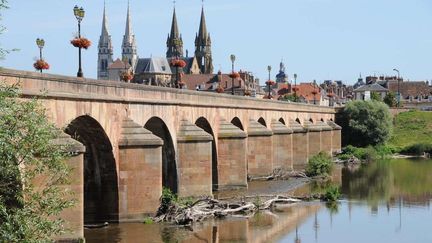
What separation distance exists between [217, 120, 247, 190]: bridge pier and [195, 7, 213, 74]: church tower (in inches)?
4337

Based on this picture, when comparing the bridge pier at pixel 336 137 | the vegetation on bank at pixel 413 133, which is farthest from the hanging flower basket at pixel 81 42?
the vegetation on bank at pixel 413 133

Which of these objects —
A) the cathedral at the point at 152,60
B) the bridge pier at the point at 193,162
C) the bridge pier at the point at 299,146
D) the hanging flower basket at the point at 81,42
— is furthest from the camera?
the cathedral at the point at 152,60

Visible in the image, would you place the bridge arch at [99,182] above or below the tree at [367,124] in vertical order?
below

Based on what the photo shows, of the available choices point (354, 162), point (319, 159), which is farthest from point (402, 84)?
point (319, 159)

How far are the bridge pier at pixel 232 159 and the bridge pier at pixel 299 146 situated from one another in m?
20.3

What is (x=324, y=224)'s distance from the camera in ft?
106

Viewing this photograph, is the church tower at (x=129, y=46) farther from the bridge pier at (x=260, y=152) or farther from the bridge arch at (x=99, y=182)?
the bridge arch at (x=99, y=182)

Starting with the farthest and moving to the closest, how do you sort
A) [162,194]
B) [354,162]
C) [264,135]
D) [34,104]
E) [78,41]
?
[354,162] → [264,135] → [162,194] → [78,41] → [34,104]

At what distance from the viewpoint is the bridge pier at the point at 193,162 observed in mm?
36719

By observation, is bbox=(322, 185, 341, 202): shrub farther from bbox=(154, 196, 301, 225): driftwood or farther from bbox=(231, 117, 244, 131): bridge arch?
bbox=(231, 117, 244, 131): bridge arch

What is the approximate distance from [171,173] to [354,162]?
37.9m

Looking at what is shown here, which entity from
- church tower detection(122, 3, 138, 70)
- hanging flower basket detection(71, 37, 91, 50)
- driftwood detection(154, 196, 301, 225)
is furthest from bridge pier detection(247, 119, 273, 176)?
church tower detection(122, 3, 138, 70)

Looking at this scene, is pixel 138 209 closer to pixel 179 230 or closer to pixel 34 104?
pixel 179 230

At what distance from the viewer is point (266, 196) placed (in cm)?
3762
